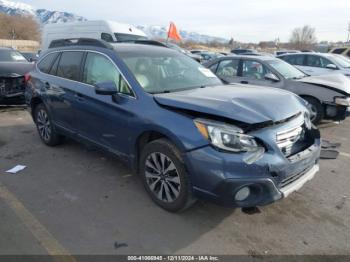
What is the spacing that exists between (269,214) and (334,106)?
426 centimetres

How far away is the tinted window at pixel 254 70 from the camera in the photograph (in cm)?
728

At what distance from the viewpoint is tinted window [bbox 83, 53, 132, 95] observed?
376cm

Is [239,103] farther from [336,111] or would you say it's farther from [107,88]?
[336,111]

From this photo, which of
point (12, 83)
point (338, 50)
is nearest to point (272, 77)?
point (12, 83)

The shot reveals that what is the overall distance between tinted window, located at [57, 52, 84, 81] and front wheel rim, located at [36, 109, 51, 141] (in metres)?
0.90

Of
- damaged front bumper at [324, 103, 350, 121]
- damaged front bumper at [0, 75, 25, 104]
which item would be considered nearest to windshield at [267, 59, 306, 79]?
damaged front bumper at [324, 103, 350, 121]

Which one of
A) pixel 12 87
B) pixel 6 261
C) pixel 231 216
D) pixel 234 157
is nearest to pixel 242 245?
pixel 231 216

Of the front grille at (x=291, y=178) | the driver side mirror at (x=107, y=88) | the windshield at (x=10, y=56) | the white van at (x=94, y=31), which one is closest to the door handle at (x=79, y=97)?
the driver side mirror at (x=107, y=88)

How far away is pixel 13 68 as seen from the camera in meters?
8.16

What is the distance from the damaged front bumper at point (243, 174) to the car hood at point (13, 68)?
A: 21.8ft

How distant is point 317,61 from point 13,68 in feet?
32.5

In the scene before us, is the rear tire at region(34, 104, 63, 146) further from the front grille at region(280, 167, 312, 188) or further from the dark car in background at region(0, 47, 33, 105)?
the front grille at region(280, 167, 312, 188)

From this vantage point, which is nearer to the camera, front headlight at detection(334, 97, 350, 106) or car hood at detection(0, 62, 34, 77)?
front headlight at detection(334, 97, 350, 106)

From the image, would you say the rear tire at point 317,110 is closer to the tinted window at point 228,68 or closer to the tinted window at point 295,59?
the tinted window at point 228,68
